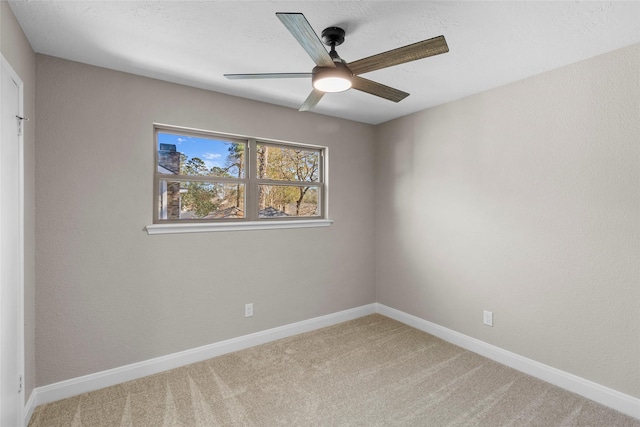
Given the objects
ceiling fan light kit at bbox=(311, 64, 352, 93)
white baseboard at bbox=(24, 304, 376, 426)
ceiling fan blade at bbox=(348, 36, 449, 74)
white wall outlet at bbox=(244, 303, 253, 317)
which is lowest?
white baseboard at bbox=(24, 304, 376, 426)

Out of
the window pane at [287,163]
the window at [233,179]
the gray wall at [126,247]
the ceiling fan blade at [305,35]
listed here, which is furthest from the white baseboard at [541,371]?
the ceiling fan blade at [305,35]

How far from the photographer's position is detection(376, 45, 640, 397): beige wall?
205 cm

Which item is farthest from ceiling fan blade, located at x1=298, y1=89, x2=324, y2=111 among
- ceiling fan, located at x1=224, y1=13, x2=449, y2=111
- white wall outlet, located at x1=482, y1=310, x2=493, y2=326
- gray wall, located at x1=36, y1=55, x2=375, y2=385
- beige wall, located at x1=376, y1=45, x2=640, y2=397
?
white wall outlet, located at x1=482, y1=310, x2=493, y2=326

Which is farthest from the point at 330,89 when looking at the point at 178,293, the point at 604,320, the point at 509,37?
the point at 604,320

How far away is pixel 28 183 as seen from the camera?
6.42 feet

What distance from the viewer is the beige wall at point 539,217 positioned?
6.73 feet

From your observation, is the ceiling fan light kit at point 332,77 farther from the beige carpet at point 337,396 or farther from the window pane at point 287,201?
the beige carpet at point 337,396

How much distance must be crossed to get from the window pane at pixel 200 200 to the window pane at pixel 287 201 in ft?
0.82

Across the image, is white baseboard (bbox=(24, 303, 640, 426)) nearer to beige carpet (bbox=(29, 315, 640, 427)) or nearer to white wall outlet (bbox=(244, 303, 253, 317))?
beige carpet (bbox=(29, 315, 640, 427))

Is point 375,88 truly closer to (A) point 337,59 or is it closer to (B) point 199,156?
(A) point 337,59

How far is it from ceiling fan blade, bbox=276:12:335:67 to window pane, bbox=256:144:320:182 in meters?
1.62

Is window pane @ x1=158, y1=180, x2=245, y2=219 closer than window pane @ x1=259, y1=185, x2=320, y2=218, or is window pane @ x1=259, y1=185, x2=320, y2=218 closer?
window pane @ x1=158, y1=180, x2=245, y2=219

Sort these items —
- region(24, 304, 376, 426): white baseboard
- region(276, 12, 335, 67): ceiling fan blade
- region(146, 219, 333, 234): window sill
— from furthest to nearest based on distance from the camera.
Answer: region(146, 219, 333, 234): window sill, region(24, 304, 376, 426): white baseboard, region(276, 12, 335, 67): ceiling fan blade

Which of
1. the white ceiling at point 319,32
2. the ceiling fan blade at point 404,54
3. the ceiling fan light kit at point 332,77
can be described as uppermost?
the white ceiling at point 319,32
